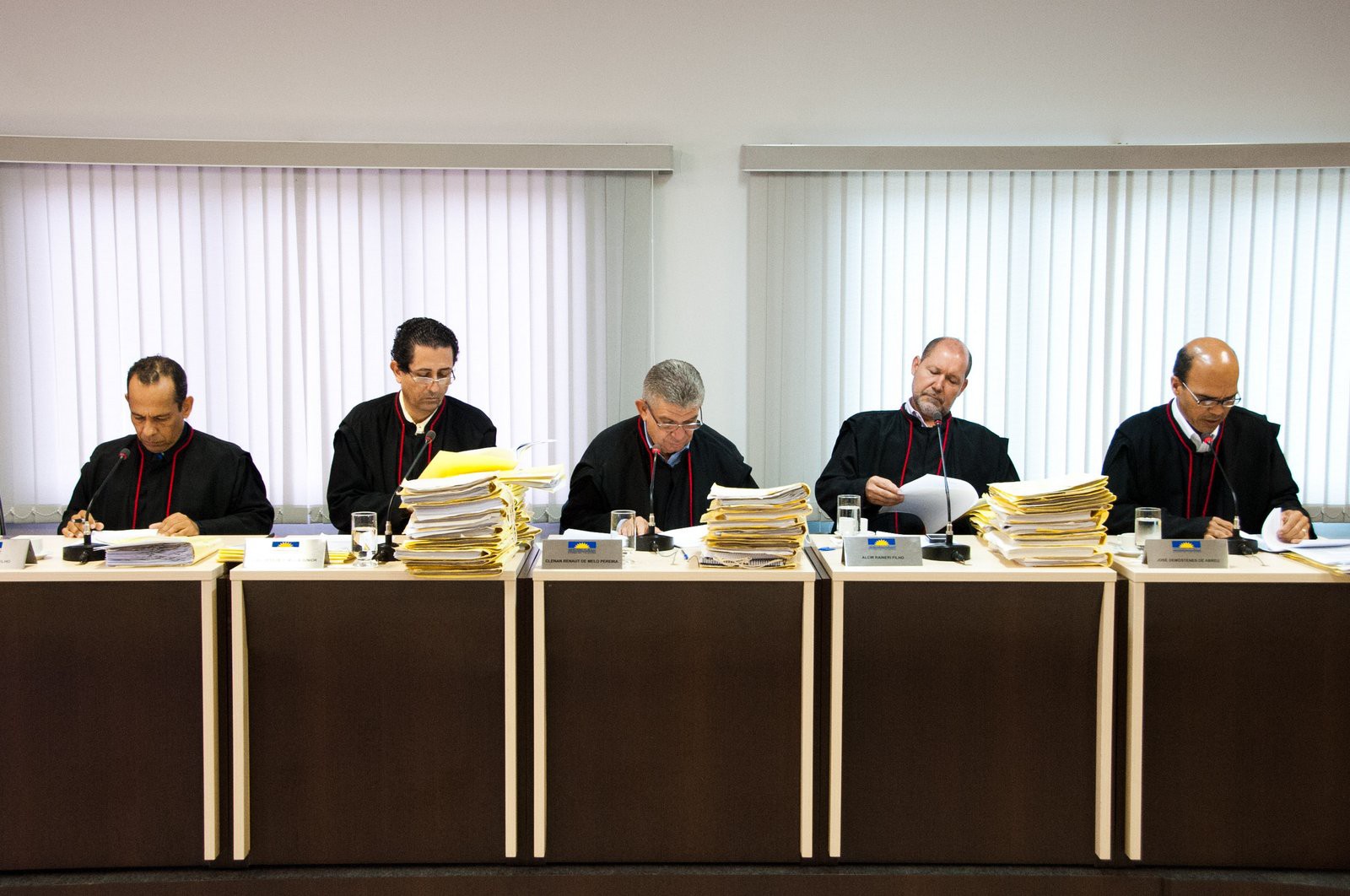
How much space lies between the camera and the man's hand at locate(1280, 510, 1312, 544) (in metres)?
2.30

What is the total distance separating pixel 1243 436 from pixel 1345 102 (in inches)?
77.1

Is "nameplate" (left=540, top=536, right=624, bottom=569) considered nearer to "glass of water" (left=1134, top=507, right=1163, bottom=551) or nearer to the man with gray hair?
the man with gray hair

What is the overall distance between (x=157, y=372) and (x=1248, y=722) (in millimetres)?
2988

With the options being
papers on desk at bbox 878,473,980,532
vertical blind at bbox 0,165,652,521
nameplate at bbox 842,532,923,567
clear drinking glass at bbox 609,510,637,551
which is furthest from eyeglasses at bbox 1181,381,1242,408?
vertical blind at bbox 0,165,652,521

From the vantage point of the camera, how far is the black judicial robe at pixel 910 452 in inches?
123

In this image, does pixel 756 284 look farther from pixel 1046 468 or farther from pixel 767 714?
pixel 767 714

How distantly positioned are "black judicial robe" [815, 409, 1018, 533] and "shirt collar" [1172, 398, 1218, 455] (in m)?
0.52

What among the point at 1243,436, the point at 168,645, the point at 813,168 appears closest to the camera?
the point at 168,645

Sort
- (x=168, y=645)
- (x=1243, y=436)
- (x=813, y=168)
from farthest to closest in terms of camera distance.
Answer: (x=813, y=168) → (x=1243, y=436) → (x=168, y=645)

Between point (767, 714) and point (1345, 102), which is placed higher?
point (1345, 102)

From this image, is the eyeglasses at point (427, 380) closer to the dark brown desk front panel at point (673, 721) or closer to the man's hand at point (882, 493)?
the dark brown desk front panel at point (673, 721)

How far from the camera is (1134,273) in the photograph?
3941 mm

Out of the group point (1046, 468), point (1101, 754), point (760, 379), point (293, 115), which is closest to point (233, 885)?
point (1101, 754)

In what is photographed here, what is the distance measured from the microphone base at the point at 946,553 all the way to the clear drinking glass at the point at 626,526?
687 millimetres
